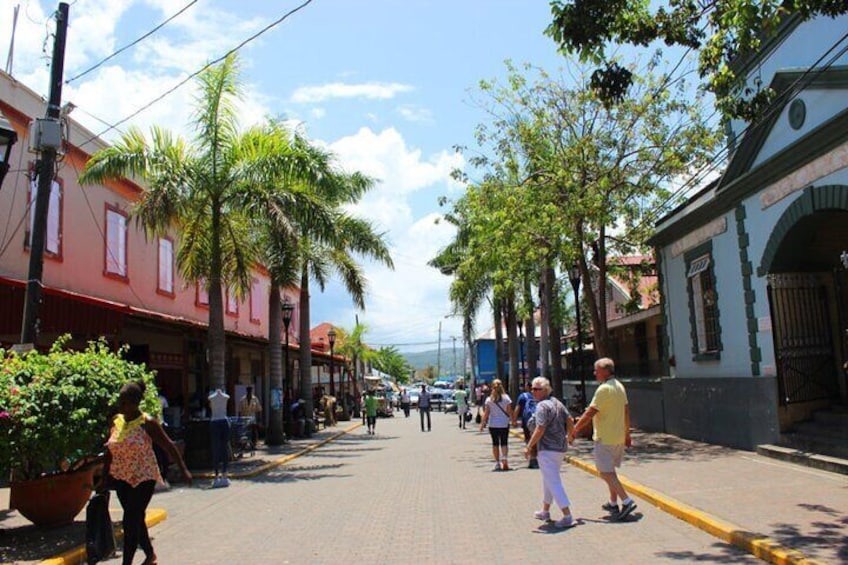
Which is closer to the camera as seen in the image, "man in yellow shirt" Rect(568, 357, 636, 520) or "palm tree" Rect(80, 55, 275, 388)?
"man in yellow shirt" Rect(568, 357, 636, 520)

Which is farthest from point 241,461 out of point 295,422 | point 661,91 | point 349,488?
point 661,91

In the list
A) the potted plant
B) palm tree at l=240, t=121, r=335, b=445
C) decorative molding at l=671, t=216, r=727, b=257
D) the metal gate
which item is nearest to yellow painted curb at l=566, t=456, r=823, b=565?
the metal gate

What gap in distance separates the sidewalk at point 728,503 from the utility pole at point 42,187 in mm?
2633

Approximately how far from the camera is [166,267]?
22531mm

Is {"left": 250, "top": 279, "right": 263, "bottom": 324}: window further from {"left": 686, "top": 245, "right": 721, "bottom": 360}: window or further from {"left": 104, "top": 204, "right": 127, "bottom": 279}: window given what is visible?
{"left": 686, "top": 245, "right": 721, "bottom": 360}: window

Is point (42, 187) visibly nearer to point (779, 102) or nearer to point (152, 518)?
point (152, 518)

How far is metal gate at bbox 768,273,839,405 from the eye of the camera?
1352 centimetres

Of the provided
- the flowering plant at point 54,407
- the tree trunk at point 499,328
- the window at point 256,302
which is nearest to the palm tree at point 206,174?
the flowering plant at point 54,407

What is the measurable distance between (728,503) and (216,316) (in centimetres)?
1131

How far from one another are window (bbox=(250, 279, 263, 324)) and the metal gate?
23.5 m

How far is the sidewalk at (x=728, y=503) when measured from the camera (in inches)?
277

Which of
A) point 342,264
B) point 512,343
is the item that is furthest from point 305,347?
point 512,343

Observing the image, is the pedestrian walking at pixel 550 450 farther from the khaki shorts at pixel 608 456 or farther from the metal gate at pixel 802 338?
the metal gate at pixel 802 338

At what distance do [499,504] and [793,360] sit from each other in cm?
668
